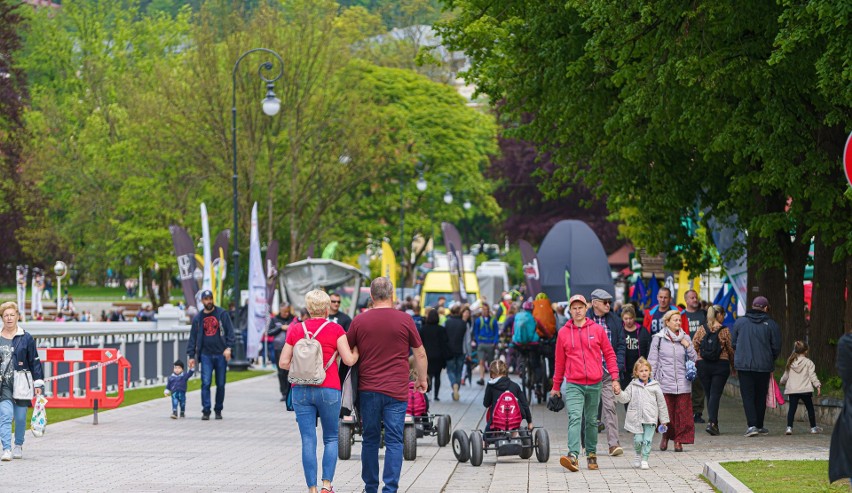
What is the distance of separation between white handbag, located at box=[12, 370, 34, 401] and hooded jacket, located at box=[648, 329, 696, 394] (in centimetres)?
667

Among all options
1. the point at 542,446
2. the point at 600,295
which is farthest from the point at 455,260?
the point at 542,446

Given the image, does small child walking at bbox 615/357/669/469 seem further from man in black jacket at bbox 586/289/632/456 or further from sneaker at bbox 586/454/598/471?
sneaker at bbox 586/454/598/471

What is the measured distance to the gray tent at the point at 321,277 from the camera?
5131cm

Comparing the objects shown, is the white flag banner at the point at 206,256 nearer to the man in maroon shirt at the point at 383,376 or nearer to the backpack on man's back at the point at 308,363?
the backpack on man's back at the point at 308,363

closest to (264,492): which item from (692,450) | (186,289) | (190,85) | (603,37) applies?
(692,450)

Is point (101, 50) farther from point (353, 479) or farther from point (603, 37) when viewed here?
point (353, 479)

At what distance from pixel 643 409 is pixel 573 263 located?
48.0ft

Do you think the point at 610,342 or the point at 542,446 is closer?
the point at 542,446

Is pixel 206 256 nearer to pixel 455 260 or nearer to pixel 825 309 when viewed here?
pixel 455 260

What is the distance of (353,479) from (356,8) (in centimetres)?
6989

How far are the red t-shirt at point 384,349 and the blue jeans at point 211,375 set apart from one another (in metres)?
10.7

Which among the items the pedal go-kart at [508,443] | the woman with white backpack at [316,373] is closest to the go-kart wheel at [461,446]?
the pedal go-kart at [508,443]

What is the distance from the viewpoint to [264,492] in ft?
43.7

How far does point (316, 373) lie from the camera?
11906 mm
